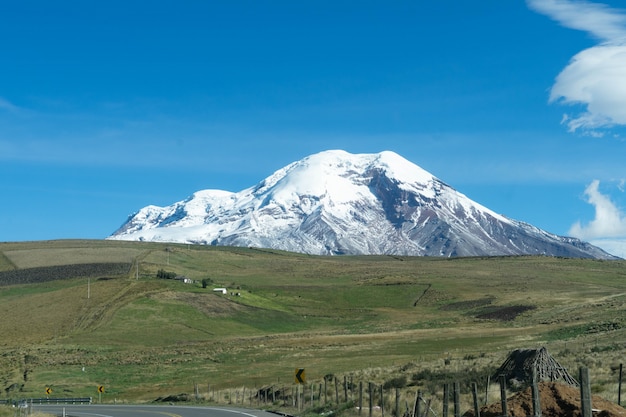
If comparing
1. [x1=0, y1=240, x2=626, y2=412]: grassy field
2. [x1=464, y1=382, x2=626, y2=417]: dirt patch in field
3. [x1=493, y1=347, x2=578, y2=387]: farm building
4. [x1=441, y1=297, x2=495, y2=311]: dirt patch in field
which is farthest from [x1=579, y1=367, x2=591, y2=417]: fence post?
[x1=441, y1=297, x2=495, y2=311]: dirt patch in field

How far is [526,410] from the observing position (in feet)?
73.9

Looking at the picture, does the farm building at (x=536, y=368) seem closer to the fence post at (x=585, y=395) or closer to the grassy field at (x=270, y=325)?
the grassy field at (x=270, y=325)

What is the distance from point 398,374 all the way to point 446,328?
6371 cm

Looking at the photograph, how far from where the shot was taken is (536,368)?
33.5 meters

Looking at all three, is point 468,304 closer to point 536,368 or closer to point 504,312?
point 504,312

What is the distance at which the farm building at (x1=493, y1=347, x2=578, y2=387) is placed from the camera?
33.5m

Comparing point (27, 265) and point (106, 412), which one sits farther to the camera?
point (27, 265)

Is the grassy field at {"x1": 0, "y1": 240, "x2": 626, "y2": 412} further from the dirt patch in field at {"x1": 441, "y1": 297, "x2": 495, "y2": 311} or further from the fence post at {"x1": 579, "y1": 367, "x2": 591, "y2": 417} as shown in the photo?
the fence post at {"x1": 579, "y1": 367, "x2": 591, "y2": 417}

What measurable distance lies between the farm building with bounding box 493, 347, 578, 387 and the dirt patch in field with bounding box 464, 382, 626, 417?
378 inches

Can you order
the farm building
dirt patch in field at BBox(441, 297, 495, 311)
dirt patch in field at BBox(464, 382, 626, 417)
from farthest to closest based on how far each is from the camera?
dirt patch in field at BBox(441, 297, 495, 311) → the farm building → dirt patch in field at BBox(464, 382, 626, 417)

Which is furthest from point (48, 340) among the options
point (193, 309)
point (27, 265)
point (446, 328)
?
point (27, 265)

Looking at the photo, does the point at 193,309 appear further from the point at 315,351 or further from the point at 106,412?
the point at 106,412

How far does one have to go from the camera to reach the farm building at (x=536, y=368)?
3350cm

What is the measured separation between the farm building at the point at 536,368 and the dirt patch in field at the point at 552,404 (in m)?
9.60
